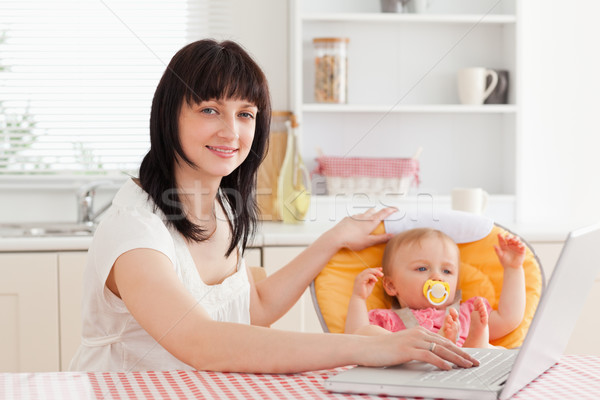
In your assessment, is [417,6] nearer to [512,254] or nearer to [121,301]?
[512,254]

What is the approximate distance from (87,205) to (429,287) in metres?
1.61

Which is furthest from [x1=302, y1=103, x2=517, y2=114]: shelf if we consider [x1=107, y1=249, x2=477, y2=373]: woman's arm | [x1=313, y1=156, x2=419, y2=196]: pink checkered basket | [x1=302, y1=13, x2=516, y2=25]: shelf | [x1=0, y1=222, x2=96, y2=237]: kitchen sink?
[x1=107, y1=249, x2=477, y2=373]: woman's arm

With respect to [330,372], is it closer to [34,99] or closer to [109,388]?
[109,388]

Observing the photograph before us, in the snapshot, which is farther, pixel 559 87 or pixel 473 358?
pixel 559 87

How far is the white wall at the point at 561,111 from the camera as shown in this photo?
3086 millimetres

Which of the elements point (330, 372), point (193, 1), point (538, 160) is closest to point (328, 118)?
point (193, 1)

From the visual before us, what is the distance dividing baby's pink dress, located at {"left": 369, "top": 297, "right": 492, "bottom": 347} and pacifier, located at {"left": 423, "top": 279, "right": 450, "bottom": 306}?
3cm

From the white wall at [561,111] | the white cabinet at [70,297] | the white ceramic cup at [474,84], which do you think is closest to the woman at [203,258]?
the white cabinet at [70,297]

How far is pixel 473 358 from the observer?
3.56ft

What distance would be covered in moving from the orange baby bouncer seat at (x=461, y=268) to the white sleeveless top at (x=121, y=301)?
0.29 meters

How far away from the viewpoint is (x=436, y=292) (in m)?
1.73

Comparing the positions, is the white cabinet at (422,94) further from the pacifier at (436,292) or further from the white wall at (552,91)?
the pacifier at (436,292)

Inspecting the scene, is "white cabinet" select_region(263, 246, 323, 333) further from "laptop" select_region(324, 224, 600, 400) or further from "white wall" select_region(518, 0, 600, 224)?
"laptop" select_region(324, 224, 600, 400)

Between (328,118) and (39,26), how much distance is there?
1278mm
